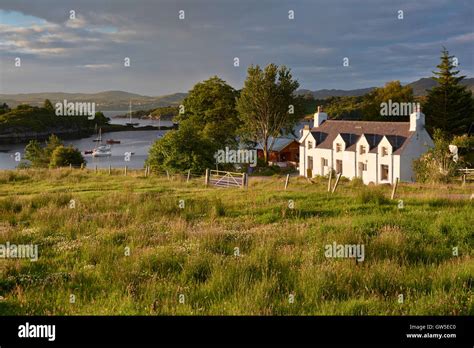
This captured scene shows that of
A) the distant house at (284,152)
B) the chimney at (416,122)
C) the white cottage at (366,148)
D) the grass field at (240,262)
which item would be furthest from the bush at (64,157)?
the grass field at (240,262)

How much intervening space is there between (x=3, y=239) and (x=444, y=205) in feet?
45.5

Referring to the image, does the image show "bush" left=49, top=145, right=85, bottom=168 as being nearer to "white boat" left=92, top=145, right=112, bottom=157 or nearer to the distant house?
the distant house

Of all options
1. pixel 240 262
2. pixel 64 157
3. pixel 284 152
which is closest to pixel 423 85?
pixel 284 152

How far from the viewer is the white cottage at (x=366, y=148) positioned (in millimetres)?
40750

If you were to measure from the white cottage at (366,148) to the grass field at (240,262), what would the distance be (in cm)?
2616

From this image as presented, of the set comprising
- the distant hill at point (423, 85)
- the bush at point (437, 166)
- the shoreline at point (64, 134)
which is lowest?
the bush at point (437, 166)

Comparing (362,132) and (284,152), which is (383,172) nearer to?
(362,132)

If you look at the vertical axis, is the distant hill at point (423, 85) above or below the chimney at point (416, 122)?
above

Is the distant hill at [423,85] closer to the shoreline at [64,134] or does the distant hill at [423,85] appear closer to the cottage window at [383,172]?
the cottage window at [383,172]

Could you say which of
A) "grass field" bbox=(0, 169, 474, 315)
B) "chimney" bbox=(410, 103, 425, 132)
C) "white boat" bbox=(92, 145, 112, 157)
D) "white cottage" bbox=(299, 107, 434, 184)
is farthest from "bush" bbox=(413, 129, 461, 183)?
"white boat" bbox=(92, 145, 112, 157)

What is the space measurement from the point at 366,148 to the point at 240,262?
38.3 metres

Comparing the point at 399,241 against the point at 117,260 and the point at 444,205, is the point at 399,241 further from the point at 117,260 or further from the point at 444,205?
the point at 444,205

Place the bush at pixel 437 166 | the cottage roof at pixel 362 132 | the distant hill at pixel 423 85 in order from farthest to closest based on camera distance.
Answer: the distant hill at pixel 423 85 < the cottage roof at pixel 362 132 < the bush at pixel 437 166

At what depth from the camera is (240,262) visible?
803 cm
